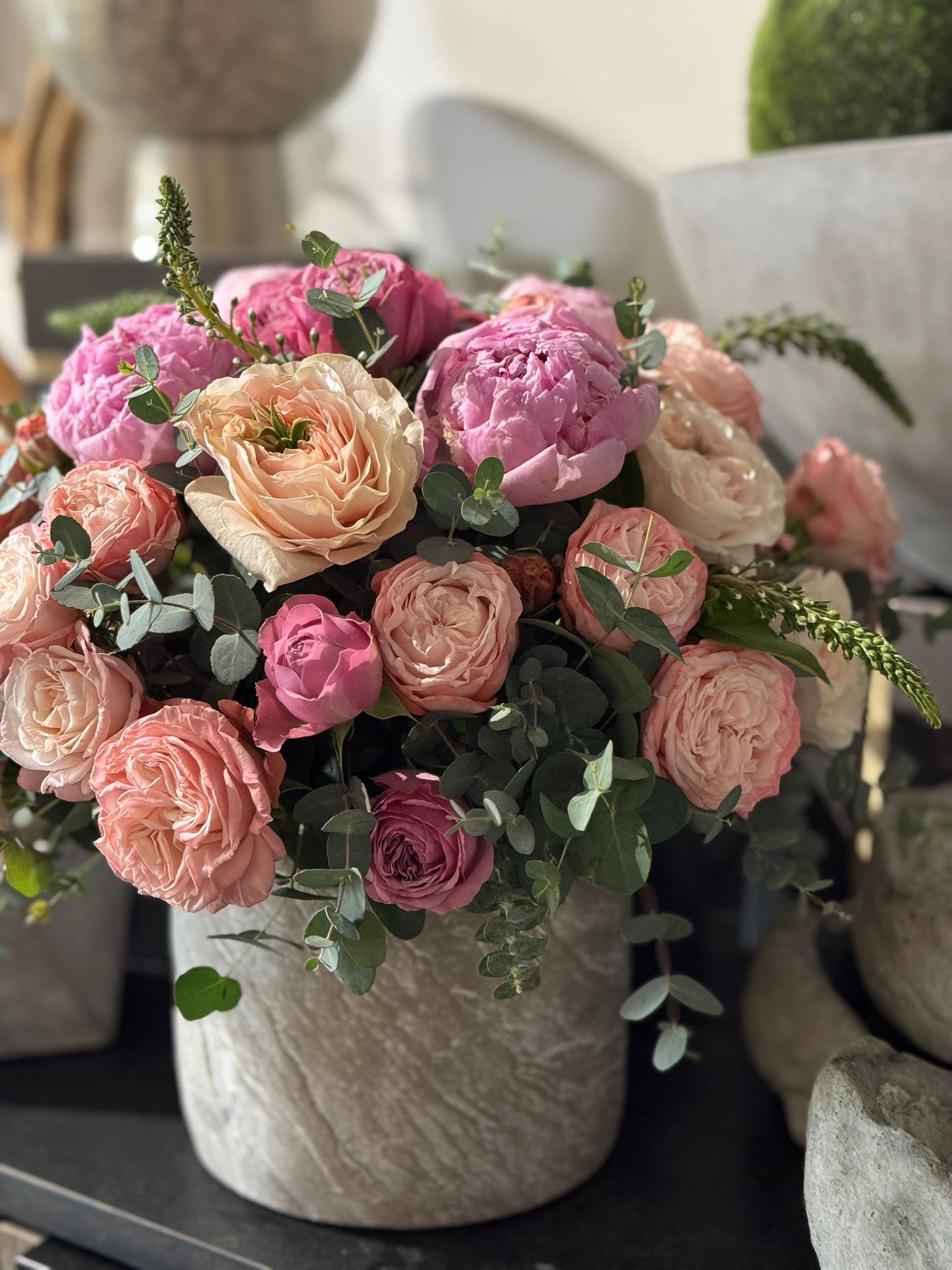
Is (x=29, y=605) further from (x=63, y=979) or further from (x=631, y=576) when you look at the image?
(x=63, y=979)

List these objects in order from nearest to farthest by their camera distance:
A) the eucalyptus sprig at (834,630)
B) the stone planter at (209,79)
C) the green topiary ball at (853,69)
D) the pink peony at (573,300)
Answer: the eucalyptus sprig at (834,630) → the pink peony at (573,300) → the green topiary ball at (853,69) → the stone planter at (209,79)

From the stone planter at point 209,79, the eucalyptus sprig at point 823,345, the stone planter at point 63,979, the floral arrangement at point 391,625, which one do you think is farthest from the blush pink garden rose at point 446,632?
the stone planter at point 209,79

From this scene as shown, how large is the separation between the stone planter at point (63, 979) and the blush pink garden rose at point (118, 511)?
268mm

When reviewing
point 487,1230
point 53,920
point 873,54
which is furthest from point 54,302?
point 487,1230

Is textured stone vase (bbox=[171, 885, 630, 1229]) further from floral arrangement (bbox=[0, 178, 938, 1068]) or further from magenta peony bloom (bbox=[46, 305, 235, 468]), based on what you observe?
magenta peony bloom (bbox=[46, 305, 235, 468])

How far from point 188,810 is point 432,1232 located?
0.24 meters

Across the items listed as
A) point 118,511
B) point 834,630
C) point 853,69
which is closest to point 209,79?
point 853,69

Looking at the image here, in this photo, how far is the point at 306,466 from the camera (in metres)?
0.37

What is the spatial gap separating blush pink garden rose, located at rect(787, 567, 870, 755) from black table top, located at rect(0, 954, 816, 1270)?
21 cm

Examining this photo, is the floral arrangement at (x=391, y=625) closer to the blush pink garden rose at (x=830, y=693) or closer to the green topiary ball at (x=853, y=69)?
the blush pink garden rose at (x=830, y=693)

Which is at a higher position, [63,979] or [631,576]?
[631,576]

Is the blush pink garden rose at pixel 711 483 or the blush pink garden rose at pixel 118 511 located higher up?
the blush pink garden rose at pixel 118 511

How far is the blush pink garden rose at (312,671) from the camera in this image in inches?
14.0

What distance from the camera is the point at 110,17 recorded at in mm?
846
